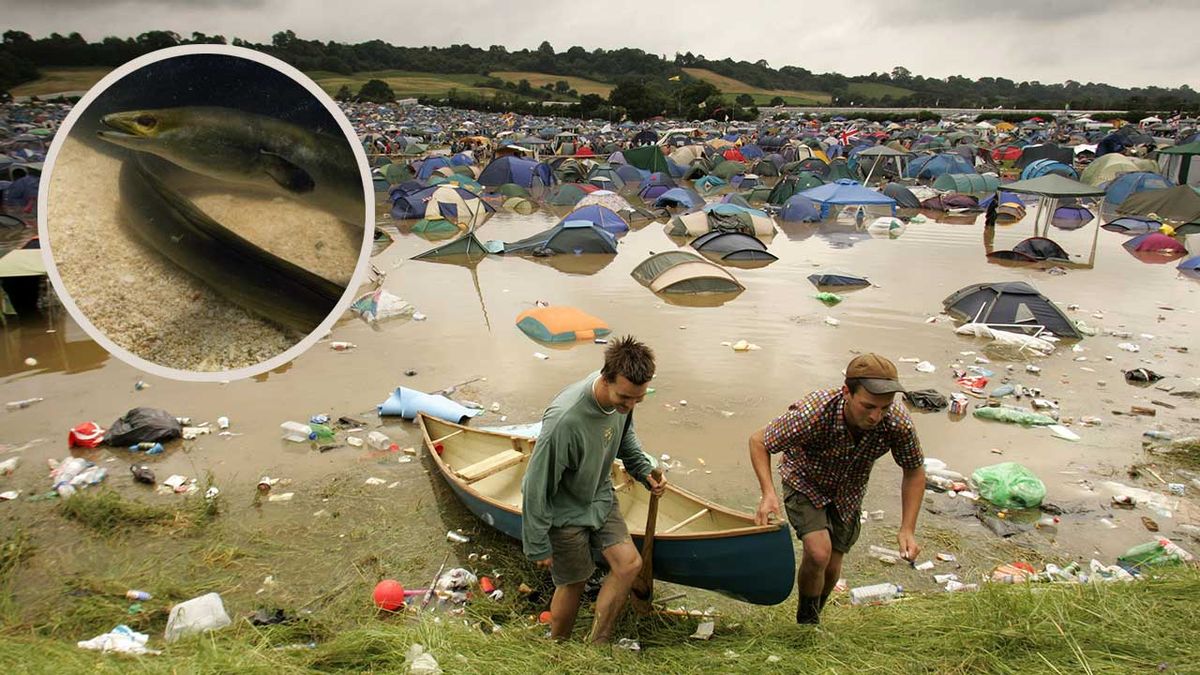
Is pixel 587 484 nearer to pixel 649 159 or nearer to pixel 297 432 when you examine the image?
pixel 297 432

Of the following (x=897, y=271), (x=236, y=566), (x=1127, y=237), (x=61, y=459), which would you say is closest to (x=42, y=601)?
(x=236, y=566)

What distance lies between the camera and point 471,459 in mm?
6828

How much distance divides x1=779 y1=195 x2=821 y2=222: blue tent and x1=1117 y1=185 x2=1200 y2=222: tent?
10.1 metres

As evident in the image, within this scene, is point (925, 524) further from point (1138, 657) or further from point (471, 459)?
point (471, 459)

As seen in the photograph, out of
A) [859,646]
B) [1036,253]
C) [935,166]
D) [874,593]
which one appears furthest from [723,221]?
[859,646]

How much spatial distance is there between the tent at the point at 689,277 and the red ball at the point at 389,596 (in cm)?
1012

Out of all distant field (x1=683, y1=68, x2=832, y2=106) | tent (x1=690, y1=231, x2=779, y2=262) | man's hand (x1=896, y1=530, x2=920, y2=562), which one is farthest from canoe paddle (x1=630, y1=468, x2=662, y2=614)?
distant field (x1=683, y1=68, x2=832, y2=106)

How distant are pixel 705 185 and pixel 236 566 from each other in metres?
27.8

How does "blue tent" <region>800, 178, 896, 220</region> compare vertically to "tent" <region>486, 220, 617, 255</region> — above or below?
above

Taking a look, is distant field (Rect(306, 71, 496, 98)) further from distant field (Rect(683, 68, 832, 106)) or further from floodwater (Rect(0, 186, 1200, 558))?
floodwater (Rect(0, 186, 1200, 558))

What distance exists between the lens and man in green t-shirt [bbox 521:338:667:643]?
3.45 metres

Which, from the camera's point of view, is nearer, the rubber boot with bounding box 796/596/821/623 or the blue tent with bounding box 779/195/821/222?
the rubber boot with bounding box 796/596/821/623

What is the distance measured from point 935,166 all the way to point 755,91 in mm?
109119

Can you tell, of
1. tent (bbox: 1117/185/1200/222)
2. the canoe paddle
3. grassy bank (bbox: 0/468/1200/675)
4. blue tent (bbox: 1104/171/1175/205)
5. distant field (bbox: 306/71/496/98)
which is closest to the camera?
grassy bank (bbox: 0/468/1200/675)
